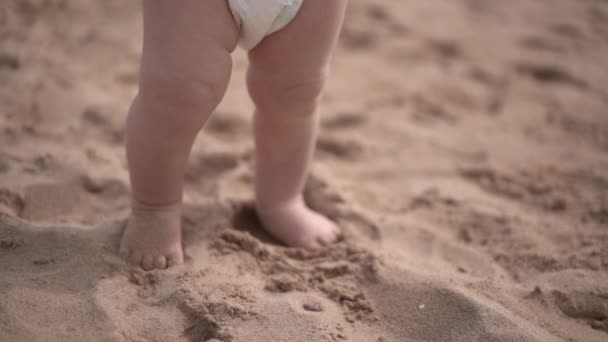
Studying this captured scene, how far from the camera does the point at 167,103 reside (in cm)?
137

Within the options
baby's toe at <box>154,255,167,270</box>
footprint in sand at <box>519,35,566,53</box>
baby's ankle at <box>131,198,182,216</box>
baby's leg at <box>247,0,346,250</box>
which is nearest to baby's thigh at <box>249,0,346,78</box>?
baby's leg at <box>247,0,346,250</box>

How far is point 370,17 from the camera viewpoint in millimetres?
3156

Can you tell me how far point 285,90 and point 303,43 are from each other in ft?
0.44

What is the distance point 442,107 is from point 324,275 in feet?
4.11

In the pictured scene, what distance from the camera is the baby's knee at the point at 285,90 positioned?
1516mm

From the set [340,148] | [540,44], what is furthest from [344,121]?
[540,44]

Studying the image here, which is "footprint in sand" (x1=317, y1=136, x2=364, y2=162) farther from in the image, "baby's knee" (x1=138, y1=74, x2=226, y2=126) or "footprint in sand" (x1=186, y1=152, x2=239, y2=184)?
"baby's knee" (x1=138, y1=74, x2=226, y2=126)

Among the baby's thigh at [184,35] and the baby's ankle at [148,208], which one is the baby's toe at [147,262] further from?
the baby's thigh at [184,35]

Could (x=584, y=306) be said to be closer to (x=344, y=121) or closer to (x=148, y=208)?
(x=148, y=208)

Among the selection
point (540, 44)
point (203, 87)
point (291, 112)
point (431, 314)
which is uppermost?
point (203, 87)

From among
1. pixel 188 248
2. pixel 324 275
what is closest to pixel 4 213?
pixel 188 248

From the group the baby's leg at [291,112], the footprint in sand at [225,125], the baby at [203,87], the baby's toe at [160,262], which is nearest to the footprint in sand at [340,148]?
the footprint in sand at [225,125]

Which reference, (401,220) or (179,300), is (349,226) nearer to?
(401,220)

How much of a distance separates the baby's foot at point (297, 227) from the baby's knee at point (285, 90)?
0.31 metres
